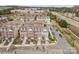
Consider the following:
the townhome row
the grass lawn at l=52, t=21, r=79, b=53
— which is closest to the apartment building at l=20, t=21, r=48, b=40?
the townhome row

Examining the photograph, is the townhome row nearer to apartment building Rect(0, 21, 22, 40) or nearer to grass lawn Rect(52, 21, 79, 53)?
apartment building Rect(0, 21, 22, 40)

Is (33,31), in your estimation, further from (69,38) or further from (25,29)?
(69,38)

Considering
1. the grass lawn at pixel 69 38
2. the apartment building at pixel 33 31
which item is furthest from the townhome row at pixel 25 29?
the grass lawn at pixel 69 38

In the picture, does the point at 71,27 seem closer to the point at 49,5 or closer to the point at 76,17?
the point at 76,17

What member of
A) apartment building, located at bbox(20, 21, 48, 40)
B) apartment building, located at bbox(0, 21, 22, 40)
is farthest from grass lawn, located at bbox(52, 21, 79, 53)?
apartment building, located at bbox(0, 21, 22, 40)

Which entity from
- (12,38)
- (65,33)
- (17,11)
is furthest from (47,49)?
(17,11)

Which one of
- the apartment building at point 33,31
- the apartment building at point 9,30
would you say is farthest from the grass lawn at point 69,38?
the apartment building at point 9,30

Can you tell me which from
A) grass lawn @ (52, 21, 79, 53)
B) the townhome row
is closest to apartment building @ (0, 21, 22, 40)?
the townhome row

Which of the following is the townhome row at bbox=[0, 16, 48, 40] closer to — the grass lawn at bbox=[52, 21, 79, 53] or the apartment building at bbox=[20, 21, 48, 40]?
the apartment building at bbox=[20, 21, 48, 40]

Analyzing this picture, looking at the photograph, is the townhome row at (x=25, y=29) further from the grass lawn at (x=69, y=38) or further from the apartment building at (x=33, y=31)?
the grass lawn at (x=69, y=38)

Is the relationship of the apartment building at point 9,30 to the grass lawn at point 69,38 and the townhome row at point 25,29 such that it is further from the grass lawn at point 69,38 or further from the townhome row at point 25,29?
the grass lawn at point 69,38

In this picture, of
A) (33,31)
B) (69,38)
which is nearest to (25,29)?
(33,31)
